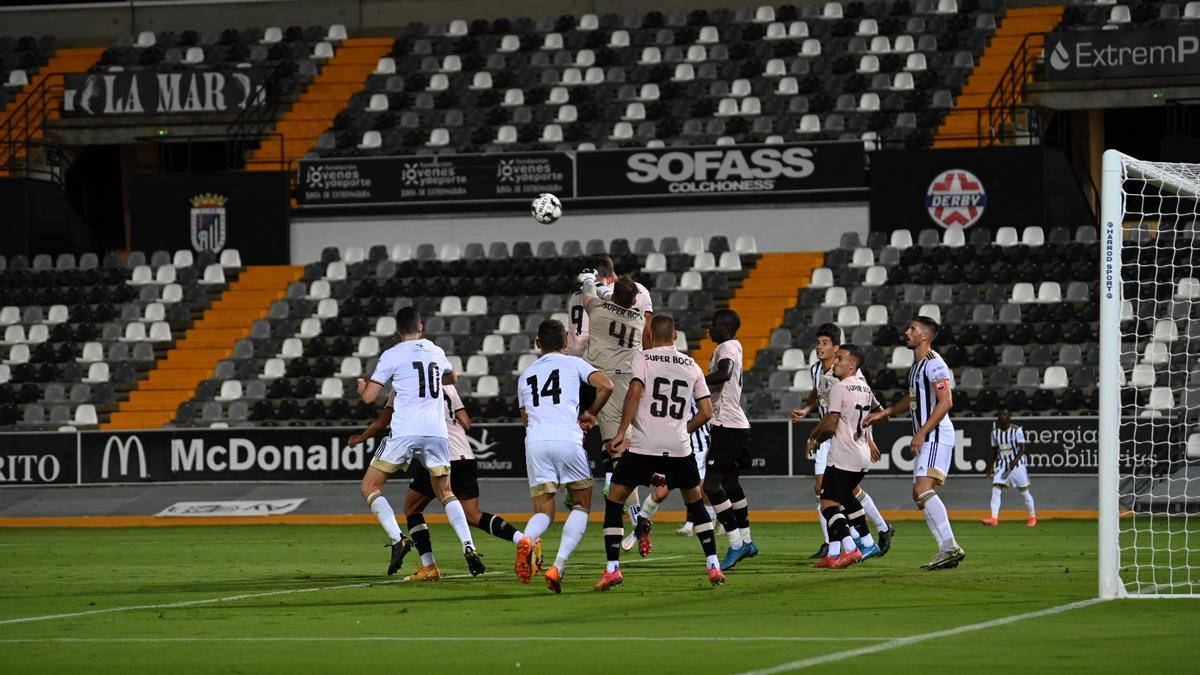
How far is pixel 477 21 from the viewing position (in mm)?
41688

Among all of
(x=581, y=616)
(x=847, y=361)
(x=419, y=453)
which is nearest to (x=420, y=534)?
(x=419, y=453)

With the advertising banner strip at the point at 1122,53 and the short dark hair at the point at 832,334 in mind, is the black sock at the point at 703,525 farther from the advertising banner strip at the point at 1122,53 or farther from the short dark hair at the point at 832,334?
the advertising banner strip at the point at 1122,53

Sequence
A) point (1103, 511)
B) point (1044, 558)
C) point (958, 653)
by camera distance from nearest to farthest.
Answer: point (958, 653) → point (1103, 511) → point (1044, 558)

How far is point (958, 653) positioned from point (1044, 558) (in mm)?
7768

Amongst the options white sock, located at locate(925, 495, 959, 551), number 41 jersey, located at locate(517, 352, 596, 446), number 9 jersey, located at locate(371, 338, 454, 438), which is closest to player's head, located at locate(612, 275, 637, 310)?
number 41 jersey, located at locate(517, 352, 596, 446)

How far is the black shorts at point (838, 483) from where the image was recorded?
15.8m

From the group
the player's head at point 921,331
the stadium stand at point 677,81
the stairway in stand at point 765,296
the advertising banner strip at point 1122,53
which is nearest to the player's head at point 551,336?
the player's head at point 921,331

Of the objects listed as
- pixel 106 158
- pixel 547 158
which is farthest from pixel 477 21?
pixel 106 158

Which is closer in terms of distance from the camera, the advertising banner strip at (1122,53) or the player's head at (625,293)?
the player's head at (625,293)

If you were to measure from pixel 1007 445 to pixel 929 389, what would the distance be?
9.13 m

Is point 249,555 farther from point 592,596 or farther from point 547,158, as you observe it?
point 547,158

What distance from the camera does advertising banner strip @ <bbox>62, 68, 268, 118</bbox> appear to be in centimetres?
3978

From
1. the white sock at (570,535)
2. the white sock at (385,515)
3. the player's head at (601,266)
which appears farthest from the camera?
the player's head at (601,266)

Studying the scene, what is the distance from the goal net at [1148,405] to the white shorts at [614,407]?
4.47 metres
